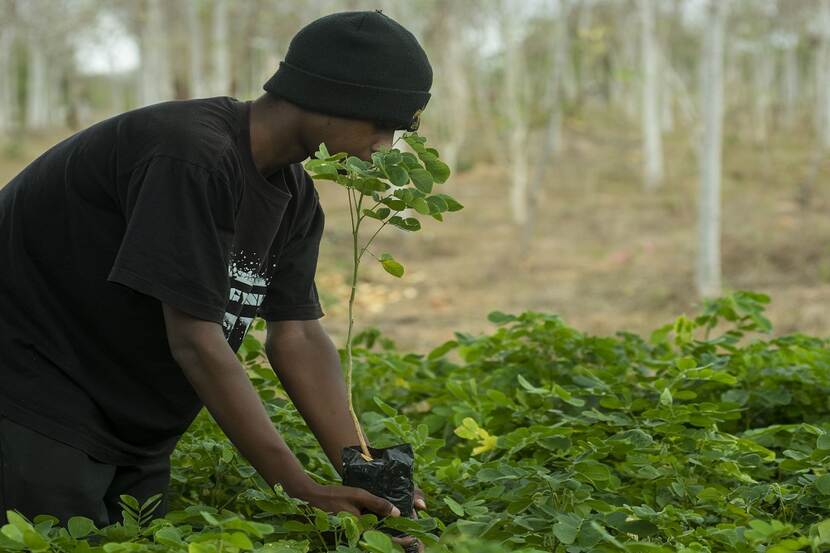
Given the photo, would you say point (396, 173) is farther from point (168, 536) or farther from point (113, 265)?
point (168, 536)

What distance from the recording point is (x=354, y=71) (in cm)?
220

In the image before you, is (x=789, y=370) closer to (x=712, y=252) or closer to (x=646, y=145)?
(x=712, y=252)

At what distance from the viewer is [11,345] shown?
237cm

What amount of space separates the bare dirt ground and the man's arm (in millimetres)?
6519

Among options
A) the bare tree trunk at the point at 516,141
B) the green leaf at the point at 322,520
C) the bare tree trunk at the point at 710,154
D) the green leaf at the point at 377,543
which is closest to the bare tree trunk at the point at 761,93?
the bare tree trunk at the point at 516,141

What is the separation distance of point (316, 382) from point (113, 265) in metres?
0.64

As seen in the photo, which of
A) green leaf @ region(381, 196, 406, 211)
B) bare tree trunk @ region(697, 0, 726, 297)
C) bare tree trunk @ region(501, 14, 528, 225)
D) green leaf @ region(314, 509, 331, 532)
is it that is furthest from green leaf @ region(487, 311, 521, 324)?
bare tree trunk @ region(501, 14, 528, 225)

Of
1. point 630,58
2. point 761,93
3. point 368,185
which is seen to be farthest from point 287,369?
point 761,93

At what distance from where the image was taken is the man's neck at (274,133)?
2.27 m

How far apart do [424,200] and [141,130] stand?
638mm

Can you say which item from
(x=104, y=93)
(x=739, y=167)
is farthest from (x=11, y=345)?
(x=104, y=93)

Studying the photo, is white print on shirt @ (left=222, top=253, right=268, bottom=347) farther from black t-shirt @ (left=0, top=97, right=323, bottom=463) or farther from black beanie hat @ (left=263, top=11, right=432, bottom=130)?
black beanie hat @ (left=263, top=11, right=432, bottom=130)

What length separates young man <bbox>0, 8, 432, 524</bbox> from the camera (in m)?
2.08

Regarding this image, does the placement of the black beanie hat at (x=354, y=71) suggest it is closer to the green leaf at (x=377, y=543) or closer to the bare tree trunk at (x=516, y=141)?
the green leaf at (x=377, y=543)
